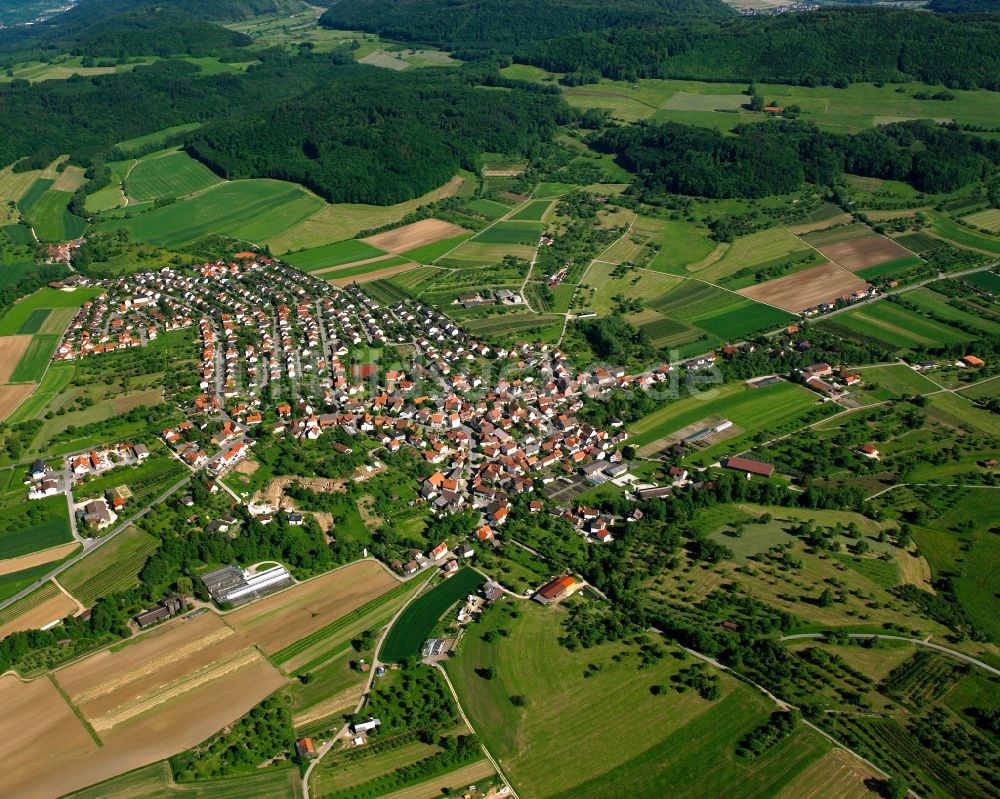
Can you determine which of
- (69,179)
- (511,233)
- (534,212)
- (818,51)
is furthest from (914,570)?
(818,51)

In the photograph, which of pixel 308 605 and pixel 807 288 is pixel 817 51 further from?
pixel 308 605

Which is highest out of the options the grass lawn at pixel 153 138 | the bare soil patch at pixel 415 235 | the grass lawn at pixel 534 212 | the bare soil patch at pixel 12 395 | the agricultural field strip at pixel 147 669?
the grass lawn at pixel 153 138

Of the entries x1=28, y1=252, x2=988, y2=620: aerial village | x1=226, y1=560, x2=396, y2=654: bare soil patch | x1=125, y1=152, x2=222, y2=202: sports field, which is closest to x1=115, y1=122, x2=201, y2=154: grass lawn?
x1=125, y1=152, x2=222, y2=202: sports field

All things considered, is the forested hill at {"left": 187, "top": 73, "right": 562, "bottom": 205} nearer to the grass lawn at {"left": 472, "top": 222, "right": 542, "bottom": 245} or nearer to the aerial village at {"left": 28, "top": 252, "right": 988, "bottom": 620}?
the grass lawn at {"left": 472, "top": 222, "right": 542, "bottom": 245}

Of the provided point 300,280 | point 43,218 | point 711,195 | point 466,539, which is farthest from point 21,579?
point 711,195

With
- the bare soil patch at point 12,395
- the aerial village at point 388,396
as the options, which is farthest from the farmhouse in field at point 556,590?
the bare soil patch at point 12,395

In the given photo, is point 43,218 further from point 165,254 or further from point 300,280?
point 300,280

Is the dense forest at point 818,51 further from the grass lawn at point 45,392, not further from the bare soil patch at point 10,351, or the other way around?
the grass lawn at point 45,392
